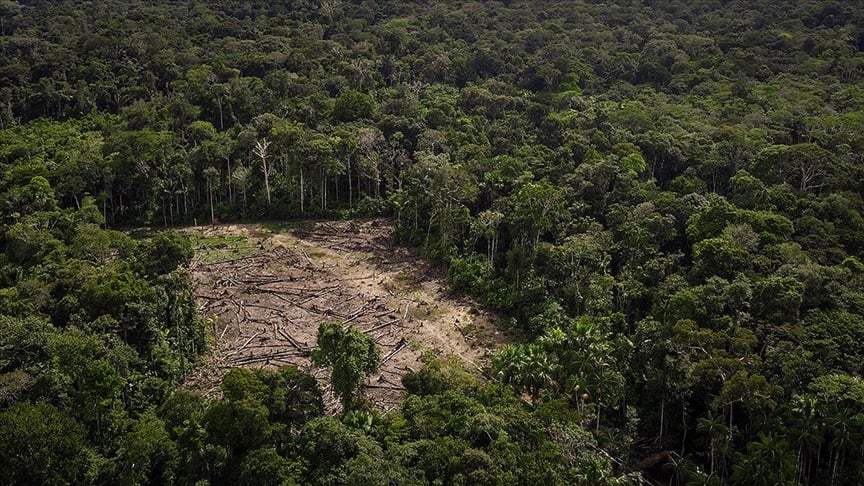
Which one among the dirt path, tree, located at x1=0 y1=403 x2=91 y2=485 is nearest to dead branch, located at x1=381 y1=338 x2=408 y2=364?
the dirt path

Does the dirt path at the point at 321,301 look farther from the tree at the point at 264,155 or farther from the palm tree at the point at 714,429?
the palm tree at the point at 714,429

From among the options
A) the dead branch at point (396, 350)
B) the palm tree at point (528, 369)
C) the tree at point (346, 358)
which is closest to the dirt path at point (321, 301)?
the dead branch at point (396, 350)

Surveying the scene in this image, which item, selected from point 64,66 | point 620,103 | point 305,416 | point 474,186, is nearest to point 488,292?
point 474,186

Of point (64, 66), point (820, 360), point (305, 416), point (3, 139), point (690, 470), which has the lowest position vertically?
point (690, 470)

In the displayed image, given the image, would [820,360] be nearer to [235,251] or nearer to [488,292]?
[488,292]

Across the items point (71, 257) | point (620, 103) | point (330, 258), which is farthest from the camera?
point (620, 103)

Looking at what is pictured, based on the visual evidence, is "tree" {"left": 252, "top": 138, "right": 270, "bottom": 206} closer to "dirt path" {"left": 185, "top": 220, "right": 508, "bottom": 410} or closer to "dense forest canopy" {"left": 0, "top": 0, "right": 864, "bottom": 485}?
"dense forest canopy" {"left": 0, "top": 0, "right": 864, "bottom": 485}
